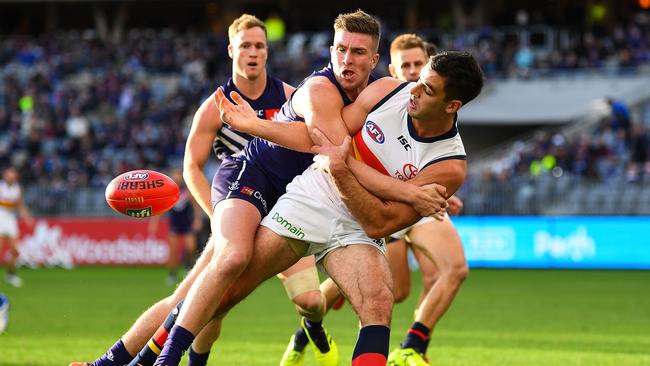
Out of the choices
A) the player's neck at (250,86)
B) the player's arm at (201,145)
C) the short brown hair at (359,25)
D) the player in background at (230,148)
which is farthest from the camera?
the player's neck at (250,86)

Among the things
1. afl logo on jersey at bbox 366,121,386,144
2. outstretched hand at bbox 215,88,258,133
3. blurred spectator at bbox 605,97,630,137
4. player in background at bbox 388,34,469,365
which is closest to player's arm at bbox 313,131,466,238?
afl logo on jersey at bbox 366,121,386,144

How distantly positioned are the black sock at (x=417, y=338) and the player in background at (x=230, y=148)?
25.1 inches

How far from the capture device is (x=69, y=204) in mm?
29031

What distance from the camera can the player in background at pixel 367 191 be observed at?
22.9ft

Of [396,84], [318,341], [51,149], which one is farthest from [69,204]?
[396,84]

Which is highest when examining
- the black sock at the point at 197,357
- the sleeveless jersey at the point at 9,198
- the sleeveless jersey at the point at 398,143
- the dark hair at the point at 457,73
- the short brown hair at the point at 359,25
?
the short brown hair at the point at 359,25

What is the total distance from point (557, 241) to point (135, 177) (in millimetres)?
17486

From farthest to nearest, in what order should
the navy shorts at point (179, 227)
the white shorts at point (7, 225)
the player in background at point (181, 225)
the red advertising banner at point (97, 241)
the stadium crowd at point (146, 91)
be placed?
the stadium crowd at point (146, 91)
the red advertising banner at point (97, 241)
the white shorts at point (7, 225)
the navy shorts at point (179, 227)
the player in background at point (181, 225)

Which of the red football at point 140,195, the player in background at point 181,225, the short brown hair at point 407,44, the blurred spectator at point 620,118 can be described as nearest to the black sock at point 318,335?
the red football at point 140,195

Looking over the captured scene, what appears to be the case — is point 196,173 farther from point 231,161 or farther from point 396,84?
point 396,84

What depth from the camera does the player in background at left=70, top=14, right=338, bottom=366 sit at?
26.2 feet

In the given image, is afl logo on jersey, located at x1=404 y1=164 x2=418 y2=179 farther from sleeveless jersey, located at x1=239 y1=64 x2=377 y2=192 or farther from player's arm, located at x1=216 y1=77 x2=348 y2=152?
sleeveless jersey, located at x1=239 y1=64 x2=377 y2=192

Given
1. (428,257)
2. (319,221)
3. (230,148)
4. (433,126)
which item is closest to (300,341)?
(428,257)

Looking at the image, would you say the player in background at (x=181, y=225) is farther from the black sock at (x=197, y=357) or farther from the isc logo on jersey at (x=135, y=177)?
the isc logo on jersey at (x=135, y=177)
